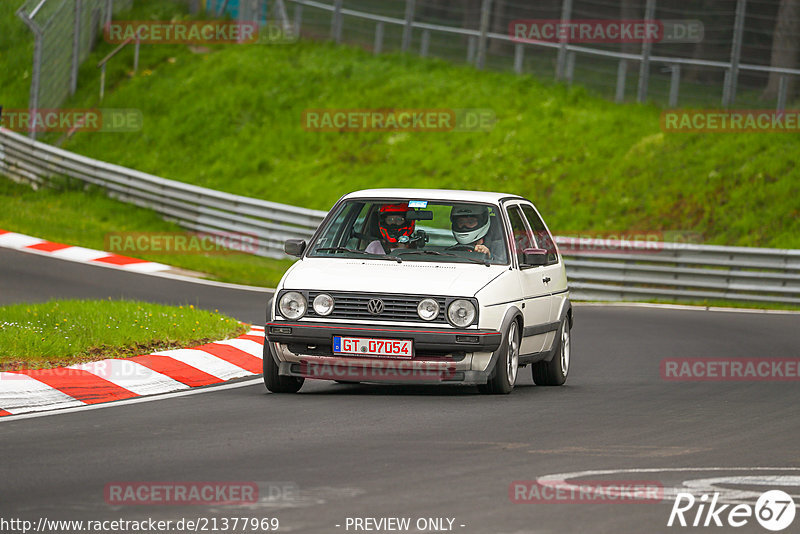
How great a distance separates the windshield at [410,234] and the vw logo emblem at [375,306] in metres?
0.75

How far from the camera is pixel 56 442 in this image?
26.5 feet

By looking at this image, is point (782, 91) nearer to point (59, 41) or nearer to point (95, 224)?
point (95, 224)

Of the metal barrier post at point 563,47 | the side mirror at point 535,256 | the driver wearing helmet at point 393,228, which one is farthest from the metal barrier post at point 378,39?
the side mirror at point 535,256

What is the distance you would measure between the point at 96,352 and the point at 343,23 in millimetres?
26556

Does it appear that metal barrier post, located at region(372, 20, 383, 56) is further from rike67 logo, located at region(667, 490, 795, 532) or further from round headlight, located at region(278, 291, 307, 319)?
rike67 logo, located at region(667, 490, 795, 532)

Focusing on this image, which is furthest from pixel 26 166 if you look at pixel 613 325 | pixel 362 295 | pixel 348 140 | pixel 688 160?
pixel 362 295

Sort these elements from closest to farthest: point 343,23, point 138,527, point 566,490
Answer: point 138,527 → point 566,490 → point 343,23

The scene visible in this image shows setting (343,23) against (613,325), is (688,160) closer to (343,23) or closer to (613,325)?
(613,325)

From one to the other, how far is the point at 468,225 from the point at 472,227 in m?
0.04

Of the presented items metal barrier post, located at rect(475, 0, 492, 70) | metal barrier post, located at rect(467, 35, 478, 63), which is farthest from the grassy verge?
metal barrier post, located at rect(467, 35, 478, 63)

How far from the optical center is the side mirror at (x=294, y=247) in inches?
439

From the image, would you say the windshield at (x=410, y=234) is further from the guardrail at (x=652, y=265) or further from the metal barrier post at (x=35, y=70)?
A: the metal barrier post at (x=35, y=70)

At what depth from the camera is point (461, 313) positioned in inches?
404

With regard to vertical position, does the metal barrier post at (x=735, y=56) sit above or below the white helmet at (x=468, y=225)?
above
